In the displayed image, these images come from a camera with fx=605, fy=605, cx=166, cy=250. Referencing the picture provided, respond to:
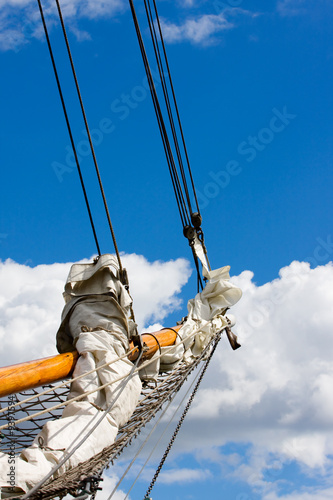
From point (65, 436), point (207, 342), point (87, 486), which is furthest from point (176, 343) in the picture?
point (87, 486)

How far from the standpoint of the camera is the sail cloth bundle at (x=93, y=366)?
12.8ft

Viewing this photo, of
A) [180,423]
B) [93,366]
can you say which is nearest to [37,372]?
[93,366]

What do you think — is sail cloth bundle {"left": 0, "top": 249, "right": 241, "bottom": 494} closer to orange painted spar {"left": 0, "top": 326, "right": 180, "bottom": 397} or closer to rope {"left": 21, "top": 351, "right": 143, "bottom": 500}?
rope {"left": 21, "top": 351, "right": 143, "bottom": 500}

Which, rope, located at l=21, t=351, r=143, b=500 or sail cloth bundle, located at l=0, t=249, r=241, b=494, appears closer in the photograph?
rope, located at l=21, t=351, r=143, b=500

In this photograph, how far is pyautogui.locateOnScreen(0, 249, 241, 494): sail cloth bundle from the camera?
3.91m

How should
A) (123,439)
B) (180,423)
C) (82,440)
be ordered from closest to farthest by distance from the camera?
(82,440) < (123,439) < (180,423)

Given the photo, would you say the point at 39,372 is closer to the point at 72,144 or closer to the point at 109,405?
the point at 109,405

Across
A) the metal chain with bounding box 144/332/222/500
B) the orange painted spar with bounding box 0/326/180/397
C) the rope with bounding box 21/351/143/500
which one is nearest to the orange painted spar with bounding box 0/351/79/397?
the orange painted spar with bounding box 0/326/180/397

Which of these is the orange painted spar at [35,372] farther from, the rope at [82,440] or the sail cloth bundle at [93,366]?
the rope at [82,440]

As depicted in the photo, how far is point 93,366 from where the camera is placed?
5078 mm

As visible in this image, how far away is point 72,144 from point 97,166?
1.03m

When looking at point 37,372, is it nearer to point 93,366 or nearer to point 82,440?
point 93,366

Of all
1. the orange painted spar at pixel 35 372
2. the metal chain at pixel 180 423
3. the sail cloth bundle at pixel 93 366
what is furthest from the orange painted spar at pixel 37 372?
the metal chain at pixel 180 423

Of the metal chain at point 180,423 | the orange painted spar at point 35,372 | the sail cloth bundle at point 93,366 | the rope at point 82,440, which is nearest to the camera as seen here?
the rope at point 82,440
